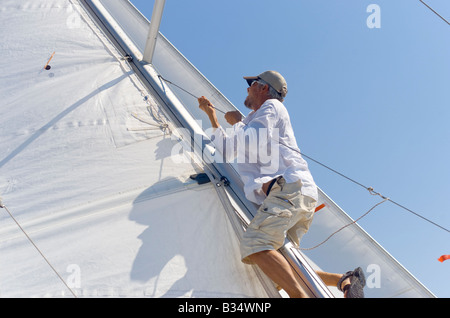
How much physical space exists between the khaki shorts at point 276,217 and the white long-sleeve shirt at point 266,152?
0.16 ft

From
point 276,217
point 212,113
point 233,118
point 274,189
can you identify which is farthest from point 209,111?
point 276,217

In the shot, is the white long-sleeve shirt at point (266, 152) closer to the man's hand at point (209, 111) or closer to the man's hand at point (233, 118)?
the man's hand at point (209, 111)

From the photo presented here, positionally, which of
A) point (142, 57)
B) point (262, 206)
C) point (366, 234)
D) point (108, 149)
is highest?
point (142, 57)

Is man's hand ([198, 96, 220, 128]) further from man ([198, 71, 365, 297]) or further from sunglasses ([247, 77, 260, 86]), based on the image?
sunglasses ([247, 77, 260, 86])

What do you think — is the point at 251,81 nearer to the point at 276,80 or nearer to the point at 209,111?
the point at 276,80

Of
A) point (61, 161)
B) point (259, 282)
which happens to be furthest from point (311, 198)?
point (61, 161)

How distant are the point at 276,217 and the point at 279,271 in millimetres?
238

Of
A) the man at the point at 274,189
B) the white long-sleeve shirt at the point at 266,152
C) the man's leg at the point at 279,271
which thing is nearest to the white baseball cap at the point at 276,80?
the man at the point at 274,189

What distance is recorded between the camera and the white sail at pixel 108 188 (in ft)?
6.42

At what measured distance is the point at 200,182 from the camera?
2408mm

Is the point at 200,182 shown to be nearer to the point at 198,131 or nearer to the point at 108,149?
the point at 198,131

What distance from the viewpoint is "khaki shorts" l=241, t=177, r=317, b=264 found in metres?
2.00

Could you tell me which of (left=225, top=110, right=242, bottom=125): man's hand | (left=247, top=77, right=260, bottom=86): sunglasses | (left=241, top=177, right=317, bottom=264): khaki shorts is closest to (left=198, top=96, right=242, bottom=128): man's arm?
(left=225, top=110, right=242, bottom=125): man's hand

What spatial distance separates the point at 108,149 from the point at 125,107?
0.36m
